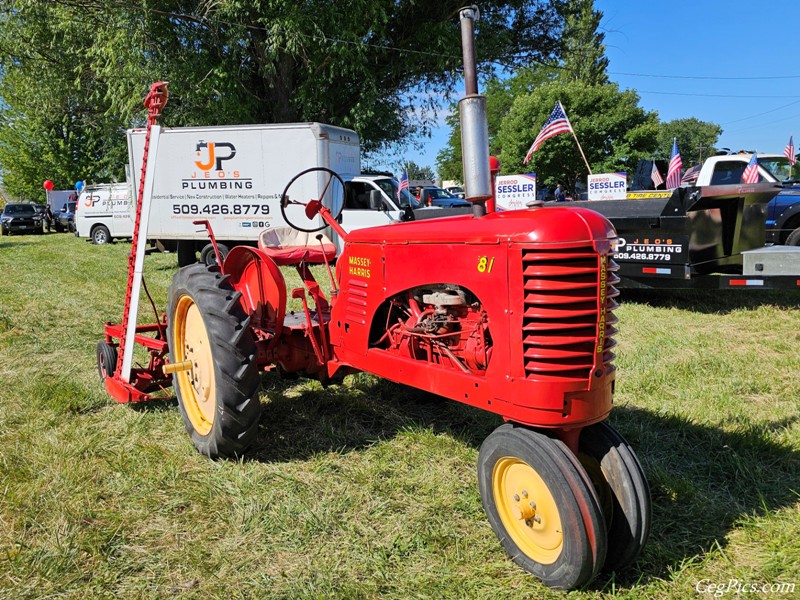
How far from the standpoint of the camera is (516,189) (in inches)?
496

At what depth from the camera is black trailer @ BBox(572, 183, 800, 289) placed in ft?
21.2

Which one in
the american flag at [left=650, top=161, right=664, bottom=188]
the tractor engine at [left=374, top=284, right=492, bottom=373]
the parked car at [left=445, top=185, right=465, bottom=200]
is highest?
the parked car at [left=445, top=185, right=465, bottom=200]

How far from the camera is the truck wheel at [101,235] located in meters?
19.5

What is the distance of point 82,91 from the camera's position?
17.8m

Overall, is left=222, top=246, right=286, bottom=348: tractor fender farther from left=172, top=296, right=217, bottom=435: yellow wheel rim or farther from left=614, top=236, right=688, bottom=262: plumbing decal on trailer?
left=614, top=236, right=688, bottom=262: plumbing decal on trailer

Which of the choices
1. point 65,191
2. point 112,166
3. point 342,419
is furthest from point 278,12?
point 65,191

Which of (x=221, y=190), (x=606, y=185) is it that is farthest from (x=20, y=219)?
(x=606, y=185)

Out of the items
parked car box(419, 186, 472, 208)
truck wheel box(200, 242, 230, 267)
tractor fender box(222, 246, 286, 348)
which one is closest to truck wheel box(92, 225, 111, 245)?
parked car box(419, 186, 472, 208)

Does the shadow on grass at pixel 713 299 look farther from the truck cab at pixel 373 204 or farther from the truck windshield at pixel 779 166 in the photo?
the truck cab at pixel 373 204

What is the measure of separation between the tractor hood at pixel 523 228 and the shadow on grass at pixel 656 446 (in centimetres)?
129

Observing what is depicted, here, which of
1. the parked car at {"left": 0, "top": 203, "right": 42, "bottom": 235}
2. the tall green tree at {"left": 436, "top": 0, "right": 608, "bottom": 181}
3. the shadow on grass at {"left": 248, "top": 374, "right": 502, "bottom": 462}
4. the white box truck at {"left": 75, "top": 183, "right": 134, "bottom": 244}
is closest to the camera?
the shadow on grass at {"left": 248, "top": 374, "right": 502, "bottom": 462}

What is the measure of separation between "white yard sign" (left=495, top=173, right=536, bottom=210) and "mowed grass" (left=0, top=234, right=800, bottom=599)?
7710mm

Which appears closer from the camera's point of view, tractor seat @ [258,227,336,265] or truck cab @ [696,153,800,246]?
tractor seat @ [258,227,336,265]

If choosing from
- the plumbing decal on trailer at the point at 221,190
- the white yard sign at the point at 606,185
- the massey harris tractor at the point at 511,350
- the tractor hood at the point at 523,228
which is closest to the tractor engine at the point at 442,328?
the massey harris tractor at the point at 511,350
